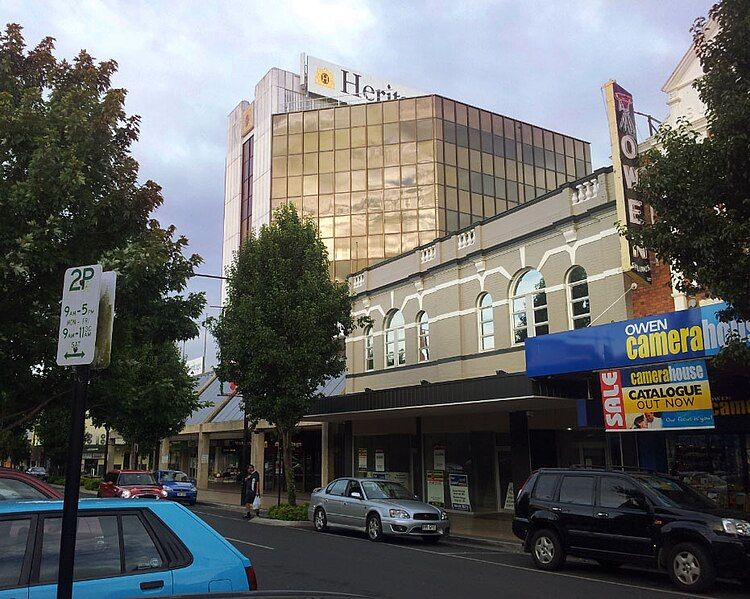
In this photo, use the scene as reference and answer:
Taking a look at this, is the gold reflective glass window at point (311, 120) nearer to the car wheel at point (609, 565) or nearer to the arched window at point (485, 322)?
the arched window at point (485, 322)

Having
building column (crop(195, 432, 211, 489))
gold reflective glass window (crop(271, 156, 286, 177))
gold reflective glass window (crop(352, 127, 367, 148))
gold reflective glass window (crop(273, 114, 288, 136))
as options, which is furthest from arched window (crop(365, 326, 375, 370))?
gold reflective glass window (crop(273, 114, 288, 136))

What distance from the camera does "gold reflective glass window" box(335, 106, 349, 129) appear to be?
157 ft

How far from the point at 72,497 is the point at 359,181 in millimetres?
44446

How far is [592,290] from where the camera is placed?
19.1 meters

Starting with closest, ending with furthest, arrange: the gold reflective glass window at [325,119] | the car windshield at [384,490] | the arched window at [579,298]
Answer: the car windshield at [384,490], the arched window at [579,298], the gold reflective glass window at [325,119]

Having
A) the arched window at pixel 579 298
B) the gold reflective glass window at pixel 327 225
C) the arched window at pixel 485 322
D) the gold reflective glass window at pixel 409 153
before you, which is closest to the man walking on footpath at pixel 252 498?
the arched window at pixel 485 322

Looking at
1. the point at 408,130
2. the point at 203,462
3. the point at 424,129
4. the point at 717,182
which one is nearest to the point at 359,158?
the point at 408,130

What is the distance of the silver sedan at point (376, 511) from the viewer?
16.0m

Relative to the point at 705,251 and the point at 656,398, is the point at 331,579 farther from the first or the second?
the point at 656,398

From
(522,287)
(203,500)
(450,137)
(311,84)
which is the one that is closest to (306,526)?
(522,287)

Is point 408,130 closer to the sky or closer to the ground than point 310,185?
closer to the sky

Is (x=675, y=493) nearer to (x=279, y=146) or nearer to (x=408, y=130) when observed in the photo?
(x=408, y=130)

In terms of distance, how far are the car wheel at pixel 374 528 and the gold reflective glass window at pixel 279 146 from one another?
36.6 metres

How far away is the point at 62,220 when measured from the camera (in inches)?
314
